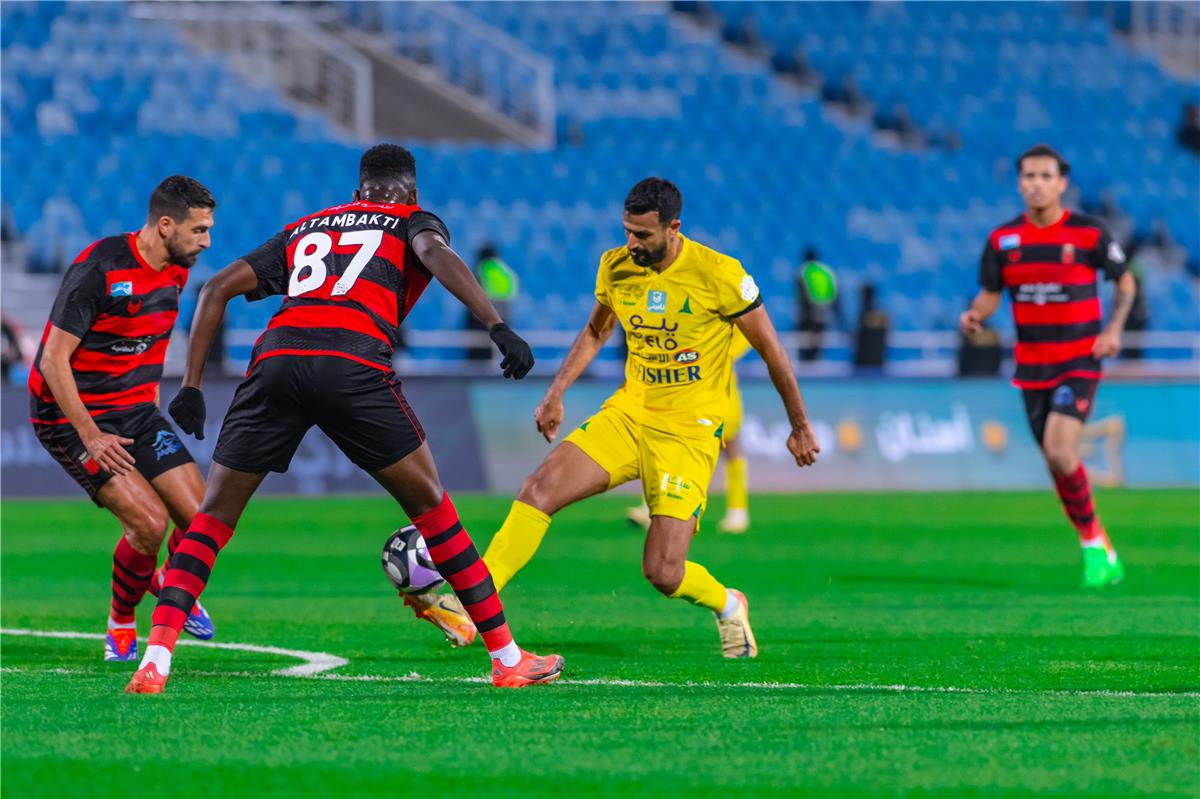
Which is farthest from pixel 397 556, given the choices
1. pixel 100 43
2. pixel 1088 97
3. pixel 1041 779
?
pixel 1088 97

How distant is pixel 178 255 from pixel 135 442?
3.15ft

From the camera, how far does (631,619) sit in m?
10.1

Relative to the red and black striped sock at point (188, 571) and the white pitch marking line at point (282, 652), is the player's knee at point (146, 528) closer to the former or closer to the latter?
the white pitch marking line at point (282, 652)

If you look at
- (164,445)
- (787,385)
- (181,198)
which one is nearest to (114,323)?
(164,445)

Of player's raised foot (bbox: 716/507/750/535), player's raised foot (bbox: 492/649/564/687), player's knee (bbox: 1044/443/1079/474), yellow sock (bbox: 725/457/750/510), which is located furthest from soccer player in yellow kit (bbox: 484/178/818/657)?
player's raised foot (bbox: 716/507/750/535)

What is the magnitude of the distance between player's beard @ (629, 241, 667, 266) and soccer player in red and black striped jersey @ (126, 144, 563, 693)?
56.3 inches

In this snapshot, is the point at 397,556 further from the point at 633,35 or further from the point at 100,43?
the point at 633,35

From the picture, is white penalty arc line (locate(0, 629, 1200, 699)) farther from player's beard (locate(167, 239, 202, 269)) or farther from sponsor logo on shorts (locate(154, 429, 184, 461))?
player's beard (locate(167, 239, 202, 269))

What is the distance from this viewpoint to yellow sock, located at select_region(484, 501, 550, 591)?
8344mm

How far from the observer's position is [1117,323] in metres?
11.6

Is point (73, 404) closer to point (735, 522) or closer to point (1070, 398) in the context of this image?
point (1070, 398)

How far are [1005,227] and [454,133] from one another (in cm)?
2007

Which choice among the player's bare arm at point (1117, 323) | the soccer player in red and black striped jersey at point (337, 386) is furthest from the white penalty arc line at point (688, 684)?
the player's bare arm at point (1117, 323)

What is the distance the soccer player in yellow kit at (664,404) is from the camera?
8.27 m
